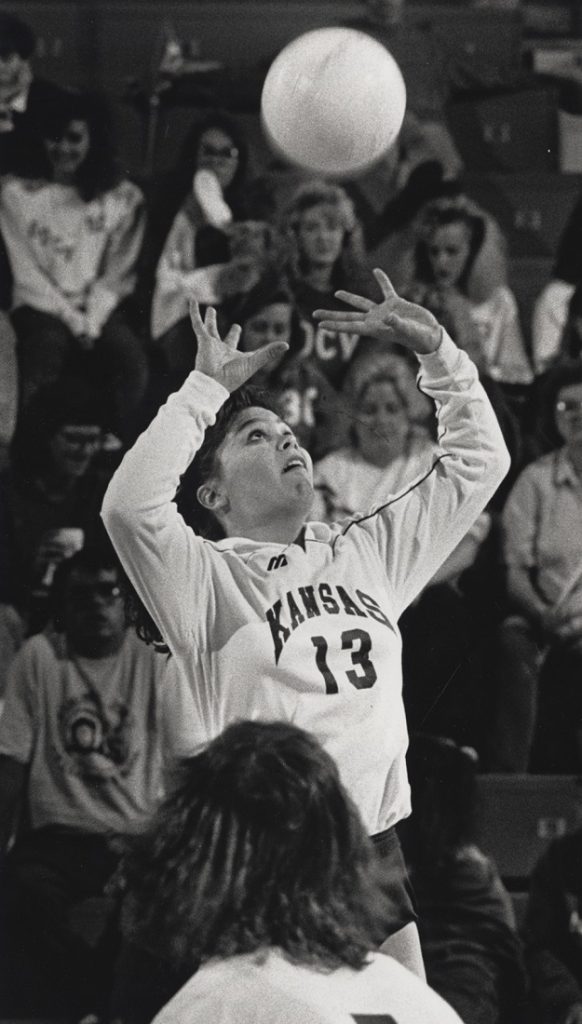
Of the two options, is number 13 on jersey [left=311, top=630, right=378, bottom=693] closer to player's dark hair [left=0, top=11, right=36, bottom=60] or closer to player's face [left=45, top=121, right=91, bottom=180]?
player's face [left=45, top=121, right=91, bottom=180]

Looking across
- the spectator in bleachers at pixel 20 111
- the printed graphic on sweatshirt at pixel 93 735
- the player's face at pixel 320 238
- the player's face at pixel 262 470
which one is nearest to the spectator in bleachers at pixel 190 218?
the player's face at pixel 320 238

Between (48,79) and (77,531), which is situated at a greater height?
(48,79)

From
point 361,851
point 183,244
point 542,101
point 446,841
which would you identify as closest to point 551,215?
point 542,101

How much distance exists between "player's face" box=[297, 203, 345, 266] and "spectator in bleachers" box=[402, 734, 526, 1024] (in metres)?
1.45

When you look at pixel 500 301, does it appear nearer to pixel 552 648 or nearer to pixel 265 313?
pixel 265 313

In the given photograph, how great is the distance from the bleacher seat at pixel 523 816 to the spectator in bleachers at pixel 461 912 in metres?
0.11

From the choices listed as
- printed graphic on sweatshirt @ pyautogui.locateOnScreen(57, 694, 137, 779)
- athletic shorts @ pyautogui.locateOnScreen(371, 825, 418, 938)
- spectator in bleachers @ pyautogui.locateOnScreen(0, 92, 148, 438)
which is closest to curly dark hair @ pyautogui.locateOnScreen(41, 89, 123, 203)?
spectator in bleachers @ pyautogui.locateOnScreen(0, 92, 148, 438)

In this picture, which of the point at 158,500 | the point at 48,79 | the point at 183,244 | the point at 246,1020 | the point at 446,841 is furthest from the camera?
the point at 48,79

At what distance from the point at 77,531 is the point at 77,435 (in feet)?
0.92

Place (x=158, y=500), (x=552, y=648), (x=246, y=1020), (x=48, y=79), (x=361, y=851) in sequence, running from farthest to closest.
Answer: (x=48, y=79), (x=552, y=648), (x=158, y=500), (x=361, y=851), (x=246, y=1020)

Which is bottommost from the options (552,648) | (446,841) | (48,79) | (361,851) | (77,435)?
(446,841)

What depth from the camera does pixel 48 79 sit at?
4.96 metres

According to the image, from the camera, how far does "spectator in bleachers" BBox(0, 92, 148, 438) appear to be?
4.29m

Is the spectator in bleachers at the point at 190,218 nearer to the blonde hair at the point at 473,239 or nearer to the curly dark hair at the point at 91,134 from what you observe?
the curly dark hair at the point at 91,134
